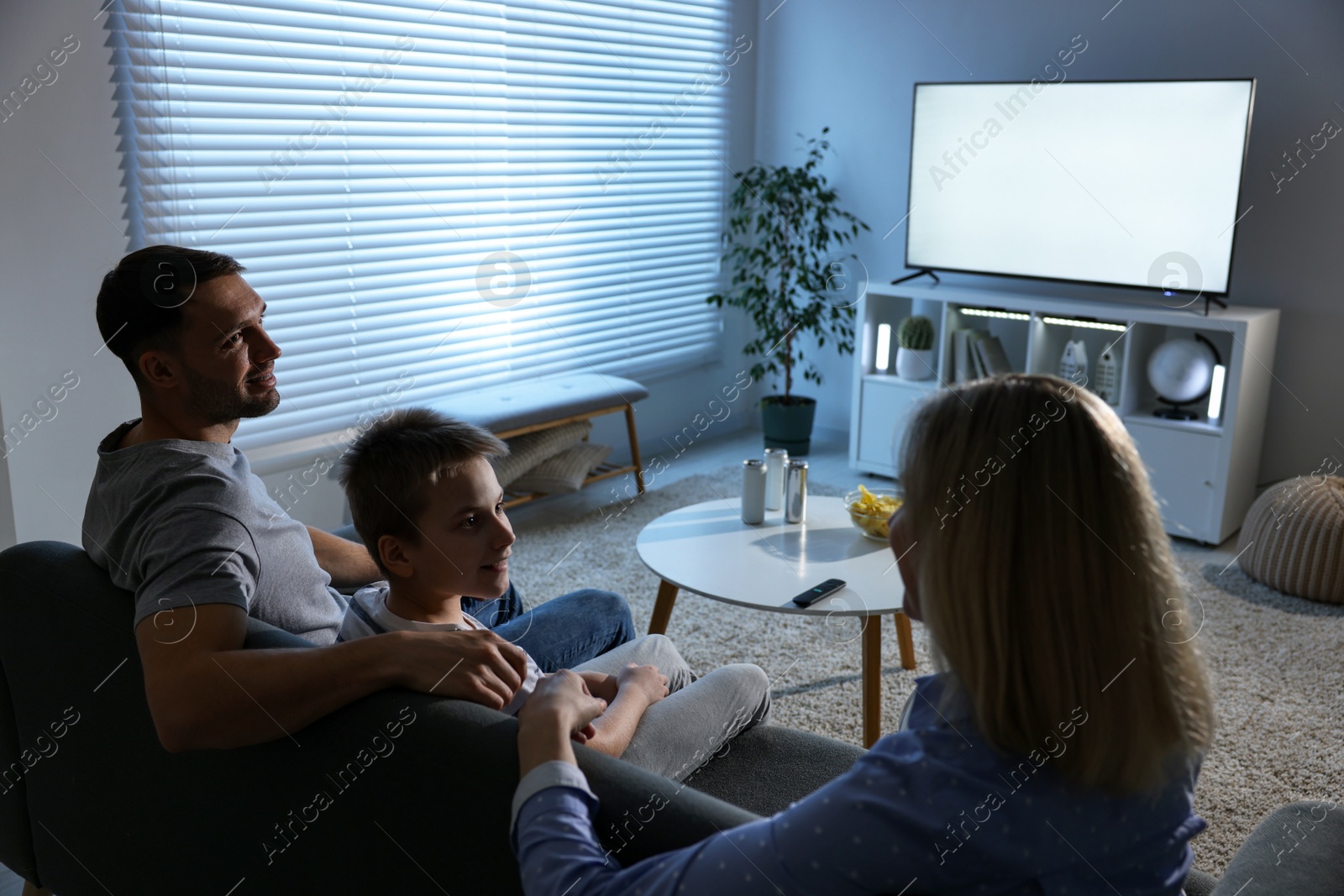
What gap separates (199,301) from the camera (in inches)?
59.4

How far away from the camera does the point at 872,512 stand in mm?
2568

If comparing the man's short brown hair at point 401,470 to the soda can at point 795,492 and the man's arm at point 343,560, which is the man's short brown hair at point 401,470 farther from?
the soda can at point 795,492

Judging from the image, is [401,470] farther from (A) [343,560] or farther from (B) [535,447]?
(B) [535,447]

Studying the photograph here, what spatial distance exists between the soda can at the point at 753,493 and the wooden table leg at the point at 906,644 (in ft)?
1.43

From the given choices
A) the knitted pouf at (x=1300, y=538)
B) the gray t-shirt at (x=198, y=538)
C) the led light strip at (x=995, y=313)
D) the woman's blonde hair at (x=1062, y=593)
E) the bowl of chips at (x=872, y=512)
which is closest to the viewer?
the woman's blonde hair at (x=1062, y=593)

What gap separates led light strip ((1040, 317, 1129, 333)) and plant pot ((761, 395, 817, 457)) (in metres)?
1.11

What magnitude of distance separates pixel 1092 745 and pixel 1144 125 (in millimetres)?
3437

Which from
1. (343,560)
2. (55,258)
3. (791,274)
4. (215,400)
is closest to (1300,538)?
(791,274)

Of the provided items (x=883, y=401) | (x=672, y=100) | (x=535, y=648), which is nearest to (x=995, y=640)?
(x=535, y=648)

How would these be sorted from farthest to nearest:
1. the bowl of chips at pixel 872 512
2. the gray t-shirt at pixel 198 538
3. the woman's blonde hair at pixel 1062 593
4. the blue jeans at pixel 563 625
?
the bowl of chips at pixel 872 512 → the blue jeans at pixel 563 625 → the gray t-shirt at pixel 198 538 → the woman's blonde hair at pixel 1062 593

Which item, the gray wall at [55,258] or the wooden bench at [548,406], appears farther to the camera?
the wooden bench at [548,406]

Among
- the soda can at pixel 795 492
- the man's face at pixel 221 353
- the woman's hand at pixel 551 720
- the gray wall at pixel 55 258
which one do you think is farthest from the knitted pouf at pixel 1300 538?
the gray wall at pixel 55 258

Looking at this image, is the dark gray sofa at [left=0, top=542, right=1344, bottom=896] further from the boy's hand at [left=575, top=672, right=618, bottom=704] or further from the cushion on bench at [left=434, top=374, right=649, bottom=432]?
the cushion on bench at [left=434, top=374, right=649, bottom=432]

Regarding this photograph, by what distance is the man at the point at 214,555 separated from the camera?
3.70 ft
